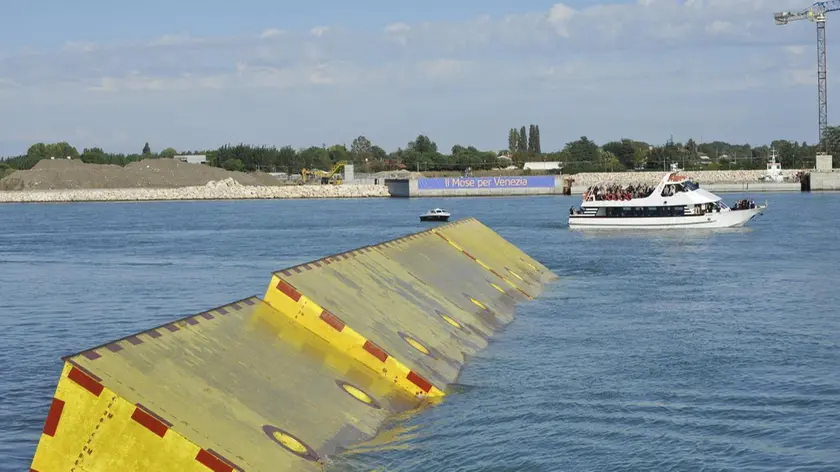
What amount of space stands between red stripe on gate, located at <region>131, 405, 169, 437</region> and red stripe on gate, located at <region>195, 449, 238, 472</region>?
0.52 meters

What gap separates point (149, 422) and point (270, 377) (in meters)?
3.71

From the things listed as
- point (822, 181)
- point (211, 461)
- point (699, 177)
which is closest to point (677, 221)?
point (211, 461)

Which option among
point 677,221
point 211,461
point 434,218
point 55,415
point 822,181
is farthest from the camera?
point 822,181

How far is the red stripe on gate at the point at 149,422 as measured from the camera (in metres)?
13.0

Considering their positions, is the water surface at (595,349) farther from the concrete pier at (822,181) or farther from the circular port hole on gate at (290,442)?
the concrete pier at (822,181)

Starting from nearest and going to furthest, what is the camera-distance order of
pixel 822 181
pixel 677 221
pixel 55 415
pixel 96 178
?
pixel 55 415 < pixel 677 221 < pixel 822 181 < pixel 96 178

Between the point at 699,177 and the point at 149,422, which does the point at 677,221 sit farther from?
the point at 699,177

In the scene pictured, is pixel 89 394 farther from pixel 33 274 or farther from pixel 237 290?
pixel 33 274

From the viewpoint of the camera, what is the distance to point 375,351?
19.7m

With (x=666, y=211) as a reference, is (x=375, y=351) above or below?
above

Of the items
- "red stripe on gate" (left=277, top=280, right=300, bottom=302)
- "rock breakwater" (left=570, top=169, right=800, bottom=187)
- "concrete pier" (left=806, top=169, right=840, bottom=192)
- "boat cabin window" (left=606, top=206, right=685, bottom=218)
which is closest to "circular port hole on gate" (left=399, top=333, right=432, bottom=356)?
"red stripe on gate" (left=277, top=280, right=300, bottom=302)

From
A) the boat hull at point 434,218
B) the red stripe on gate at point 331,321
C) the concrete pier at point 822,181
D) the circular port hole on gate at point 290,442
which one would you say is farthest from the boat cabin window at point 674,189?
the concrete pier at point 822,181

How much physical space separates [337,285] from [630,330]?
407 inches

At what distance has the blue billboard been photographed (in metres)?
164
